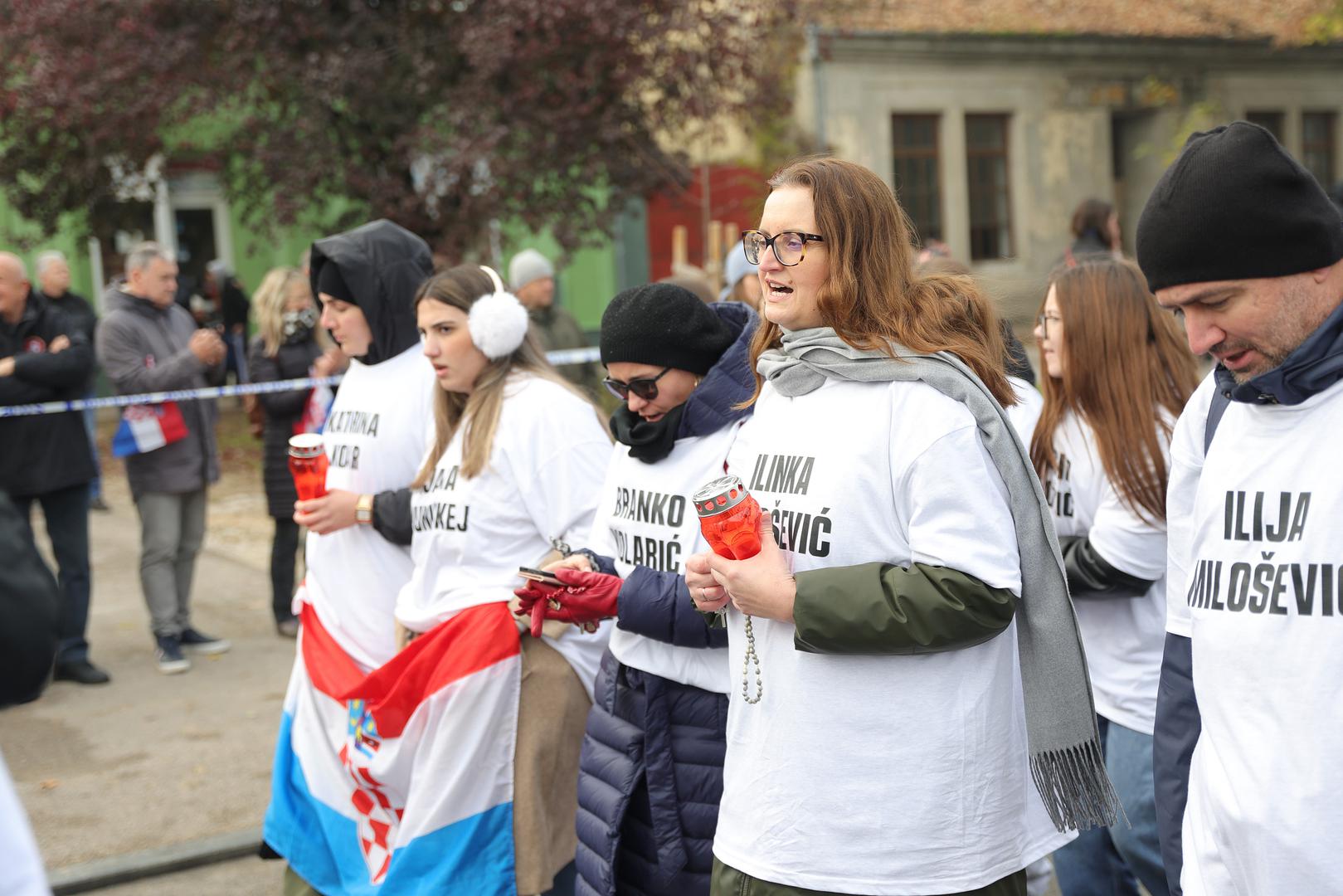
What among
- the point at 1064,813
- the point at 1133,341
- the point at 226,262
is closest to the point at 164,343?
the point at 1133,341

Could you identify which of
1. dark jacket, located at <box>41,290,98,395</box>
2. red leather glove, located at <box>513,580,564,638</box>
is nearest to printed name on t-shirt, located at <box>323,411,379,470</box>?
red leather glove, located at <box>513,580,564,638</box>

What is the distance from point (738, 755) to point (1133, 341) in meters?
1.63

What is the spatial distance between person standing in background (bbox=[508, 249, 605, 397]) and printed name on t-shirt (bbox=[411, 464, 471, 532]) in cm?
467

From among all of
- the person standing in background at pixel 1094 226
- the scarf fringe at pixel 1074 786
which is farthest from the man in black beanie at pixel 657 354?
the person standing in background at pixel 1094 226

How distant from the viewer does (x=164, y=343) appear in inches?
314

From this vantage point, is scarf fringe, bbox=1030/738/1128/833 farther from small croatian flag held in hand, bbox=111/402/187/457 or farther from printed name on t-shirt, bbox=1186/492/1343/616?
small croatian flag held in hand, bbox=111/402/187/457

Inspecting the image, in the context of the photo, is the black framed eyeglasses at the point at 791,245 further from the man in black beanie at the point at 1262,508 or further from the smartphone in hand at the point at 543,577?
the smartphone in hand at the point at 543,577

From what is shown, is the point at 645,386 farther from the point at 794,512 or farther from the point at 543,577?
the point at 794,512

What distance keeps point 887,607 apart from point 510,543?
1.87 m

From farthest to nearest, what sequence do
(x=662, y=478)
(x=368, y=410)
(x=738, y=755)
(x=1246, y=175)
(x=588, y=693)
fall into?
(x=368, y=410)
(x=588, y=693)
(x=662, y=478)
(x=738, y=755)
(x=1246, y=175)

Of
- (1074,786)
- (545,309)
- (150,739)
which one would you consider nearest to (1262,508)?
(1074,786)

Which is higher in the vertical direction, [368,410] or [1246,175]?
[1246,175]

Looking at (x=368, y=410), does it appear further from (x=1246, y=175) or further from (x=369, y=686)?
(x=1246, y=175)

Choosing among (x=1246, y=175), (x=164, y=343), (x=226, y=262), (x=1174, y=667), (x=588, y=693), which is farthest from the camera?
(x=226, y=262)
